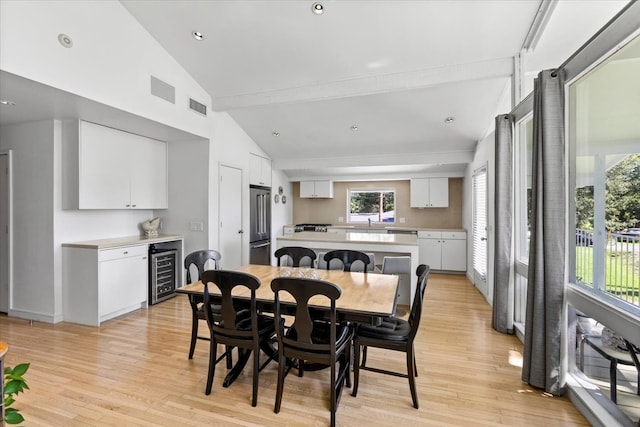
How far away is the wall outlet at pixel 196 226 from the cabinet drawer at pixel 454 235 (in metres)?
4.53

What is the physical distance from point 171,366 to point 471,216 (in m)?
5.24

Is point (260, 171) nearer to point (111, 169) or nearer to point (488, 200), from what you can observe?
point (111, 169)

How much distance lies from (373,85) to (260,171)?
308cm

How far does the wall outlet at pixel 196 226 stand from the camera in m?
4.84

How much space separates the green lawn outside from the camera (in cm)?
179

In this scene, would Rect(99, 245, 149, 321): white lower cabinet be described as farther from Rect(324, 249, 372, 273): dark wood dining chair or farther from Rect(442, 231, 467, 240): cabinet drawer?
Rect(442, 231, 467, 240): cabinet drawer

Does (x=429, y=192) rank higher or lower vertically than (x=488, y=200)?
higher

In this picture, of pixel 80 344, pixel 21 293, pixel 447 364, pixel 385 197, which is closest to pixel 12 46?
pixel 80 344

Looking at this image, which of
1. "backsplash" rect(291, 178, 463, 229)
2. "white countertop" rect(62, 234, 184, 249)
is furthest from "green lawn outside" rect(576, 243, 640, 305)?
"backsplash" rect(291, 178, 463, 229)

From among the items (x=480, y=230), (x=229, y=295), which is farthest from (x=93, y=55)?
(x=480, y=230)

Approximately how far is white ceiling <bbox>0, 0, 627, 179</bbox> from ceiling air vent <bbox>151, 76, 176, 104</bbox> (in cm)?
44

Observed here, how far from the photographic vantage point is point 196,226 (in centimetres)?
487

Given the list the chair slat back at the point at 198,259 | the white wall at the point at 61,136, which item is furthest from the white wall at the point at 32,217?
the chair slat back at the point at 198,259

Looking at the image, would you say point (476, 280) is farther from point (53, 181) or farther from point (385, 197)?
point (53, 181)
